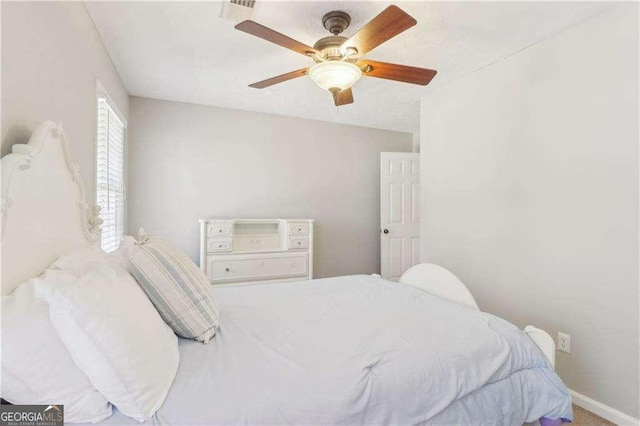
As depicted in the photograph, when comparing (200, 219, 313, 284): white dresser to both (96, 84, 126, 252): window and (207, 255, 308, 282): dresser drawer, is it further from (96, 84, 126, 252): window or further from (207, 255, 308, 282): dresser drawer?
(96, 84, 126, 252): window

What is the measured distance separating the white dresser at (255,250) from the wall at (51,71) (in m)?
1.36

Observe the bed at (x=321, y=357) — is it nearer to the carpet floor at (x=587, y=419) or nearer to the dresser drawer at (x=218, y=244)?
the carpet floor at (x=587, y=419)

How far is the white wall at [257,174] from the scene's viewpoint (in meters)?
3.34

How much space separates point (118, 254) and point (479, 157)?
2.54 metres

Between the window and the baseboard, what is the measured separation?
321cm

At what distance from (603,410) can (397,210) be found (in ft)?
8.68

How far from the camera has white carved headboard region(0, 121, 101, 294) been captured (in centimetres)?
99

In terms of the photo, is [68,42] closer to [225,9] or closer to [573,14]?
[225,9]

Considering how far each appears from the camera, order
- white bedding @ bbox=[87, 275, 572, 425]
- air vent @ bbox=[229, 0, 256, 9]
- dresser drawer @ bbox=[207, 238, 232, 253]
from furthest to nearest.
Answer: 1. dresser drawer @ bbox=[207, 238, 232, 253]
2. air vent @ bbox=[229, 0, 256, 9]
3. white bedding @ bbox=[87, 275, 572, 425]

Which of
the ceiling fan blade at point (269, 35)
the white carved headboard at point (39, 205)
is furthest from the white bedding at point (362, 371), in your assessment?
the ceiling fan blade at point (269, 35)

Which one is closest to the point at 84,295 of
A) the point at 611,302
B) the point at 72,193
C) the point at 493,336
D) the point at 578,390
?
the point at 72,193

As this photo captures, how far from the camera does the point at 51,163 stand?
129 cm

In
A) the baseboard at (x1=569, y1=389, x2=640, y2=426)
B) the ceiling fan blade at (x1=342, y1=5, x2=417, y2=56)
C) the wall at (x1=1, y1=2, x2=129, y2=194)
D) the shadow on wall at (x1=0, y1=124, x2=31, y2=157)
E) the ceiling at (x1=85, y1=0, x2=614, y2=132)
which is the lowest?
the baseboard at (x1=569, y1=389, x2=640, y2=426)

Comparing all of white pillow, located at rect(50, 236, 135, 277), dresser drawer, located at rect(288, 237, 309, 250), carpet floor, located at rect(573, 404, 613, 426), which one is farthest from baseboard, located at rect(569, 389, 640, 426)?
white pillow, located at rect(50, 236, 135, 277)
